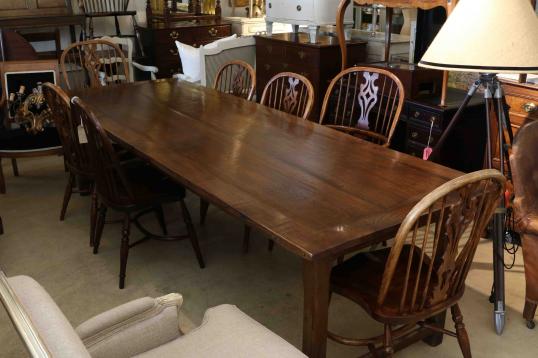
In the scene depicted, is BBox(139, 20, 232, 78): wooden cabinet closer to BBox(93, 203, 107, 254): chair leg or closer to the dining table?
the dining table

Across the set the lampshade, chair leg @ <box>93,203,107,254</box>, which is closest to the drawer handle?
the lampshade

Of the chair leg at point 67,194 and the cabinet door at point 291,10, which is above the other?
the cabinet door at point 291,10

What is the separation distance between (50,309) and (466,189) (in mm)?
1084

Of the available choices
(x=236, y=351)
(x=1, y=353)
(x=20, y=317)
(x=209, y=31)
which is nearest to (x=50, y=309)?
(x=20, y=317)

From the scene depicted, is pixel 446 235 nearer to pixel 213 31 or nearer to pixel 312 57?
pixel 312 57

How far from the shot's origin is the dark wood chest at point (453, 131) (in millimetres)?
3129

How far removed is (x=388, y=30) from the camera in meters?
3.74

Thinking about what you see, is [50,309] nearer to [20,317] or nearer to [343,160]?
[20,317]

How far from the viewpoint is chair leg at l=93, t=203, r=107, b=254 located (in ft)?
9.06

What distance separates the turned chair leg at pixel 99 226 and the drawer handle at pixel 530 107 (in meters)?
2.11

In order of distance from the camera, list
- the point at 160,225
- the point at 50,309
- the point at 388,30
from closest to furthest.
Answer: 1. the point at 50,309
2. the point at 160,225
3. the point at 388,30

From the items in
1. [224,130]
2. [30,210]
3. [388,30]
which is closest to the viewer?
[224,130]

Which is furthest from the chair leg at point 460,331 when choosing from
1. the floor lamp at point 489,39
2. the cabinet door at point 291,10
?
the cabinet door at point 291,10

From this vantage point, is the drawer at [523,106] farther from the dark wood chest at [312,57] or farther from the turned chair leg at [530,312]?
the dark wood chest at [312,57]
